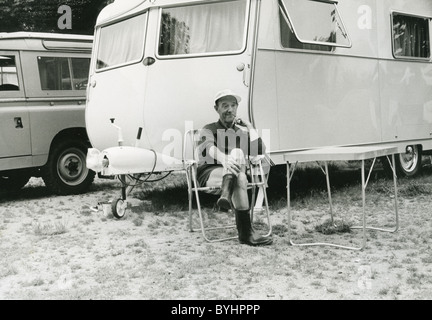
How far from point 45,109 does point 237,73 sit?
3206 mm

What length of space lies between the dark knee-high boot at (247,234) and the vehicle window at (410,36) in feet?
15.2

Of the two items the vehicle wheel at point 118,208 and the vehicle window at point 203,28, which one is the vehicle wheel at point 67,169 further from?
the vehicle window at point 203,28

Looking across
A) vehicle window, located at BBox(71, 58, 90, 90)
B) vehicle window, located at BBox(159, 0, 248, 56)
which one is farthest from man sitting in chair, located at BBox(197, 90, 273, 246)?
vehicle window, located at BBox(71, 58, 90, 90)

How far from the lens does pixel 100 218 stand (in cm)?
722

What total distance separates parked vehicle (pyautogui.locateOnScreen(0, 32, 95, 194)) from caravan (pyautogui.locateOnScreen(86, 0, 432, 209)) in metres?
1.00

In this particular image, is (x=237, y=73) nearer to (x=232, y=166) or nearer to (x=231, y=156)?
(x=231, y=156)

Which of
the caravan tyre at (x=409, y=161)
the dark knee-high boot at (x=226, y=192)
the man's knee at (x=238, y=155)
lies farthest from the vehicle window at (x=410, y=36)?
the dark knee-high boot at (x=226, y=192)

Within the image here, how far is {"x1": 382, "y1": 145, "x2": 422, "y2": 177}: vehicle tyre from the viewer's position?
9914 mm

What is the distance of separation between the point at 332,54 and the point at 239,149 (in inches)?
114

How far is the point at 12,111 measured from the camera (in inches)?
335

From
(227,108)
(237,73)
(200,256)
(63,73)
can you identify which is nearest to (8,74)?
(63,73)

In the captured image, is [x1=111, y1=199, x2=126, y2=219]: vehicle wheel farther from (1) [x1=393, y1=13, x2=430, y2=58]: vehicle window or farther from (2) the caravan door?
(1) [x1=393, y1=13, x2=430, y2=58]: vehicle window

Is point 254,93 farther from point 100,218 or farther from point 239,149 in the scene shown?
point 100,218

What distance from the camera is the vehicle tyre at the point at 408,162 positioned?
9.91 metres
